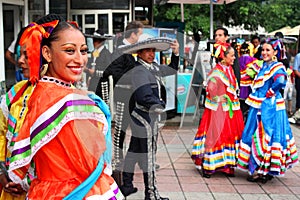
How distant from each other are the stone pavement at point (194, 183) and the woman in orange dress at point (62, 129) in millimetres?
2608

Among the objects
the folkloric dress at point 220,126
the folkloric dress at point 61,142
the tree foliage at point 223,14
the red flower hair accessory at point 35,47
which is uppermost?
the tree foliage at point 223,14

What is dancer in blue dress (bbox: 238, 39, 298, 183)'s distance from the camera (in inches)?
205

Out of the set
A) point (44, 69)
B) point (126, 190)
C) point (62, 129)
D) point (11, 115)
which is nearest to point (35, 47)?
point (44, 69)

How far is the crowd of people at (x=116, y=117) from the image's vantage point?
6.55ft

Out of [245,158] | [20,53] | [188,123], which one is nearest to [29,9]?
[188,123]

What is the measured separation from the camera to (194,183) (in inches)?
211

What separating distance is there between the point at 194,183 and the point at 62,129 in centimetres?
361

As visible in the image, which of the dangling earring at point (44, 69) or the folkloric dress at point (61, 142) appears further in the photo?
the dangling earring at point (44, 69)

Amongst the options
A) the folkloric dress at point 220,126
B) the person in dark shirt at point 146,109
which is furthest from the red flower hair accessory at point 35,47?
the folkloric dress at point 220,126

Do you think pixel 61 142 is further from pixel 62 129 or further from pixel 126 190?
pixel 126 190

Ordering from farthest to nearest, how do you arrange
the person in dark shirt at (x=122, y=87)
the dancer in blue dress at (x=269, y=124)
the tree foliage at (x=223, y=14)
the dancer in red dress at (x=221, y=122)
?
the tree foliage at (x=223, y=14)
the dancer in red dress at (x=221, y=122)
the dancer in blue dress at (x=269, y=124)
the person in dark shirt at (x=122, y=87)

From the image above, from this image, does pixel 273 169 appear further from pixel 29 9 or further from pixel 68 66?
pixel 29 9

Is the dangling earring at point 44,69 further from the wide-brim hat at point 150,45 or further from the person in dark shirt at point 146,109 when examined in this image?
the wide-brim hat at point 150,45

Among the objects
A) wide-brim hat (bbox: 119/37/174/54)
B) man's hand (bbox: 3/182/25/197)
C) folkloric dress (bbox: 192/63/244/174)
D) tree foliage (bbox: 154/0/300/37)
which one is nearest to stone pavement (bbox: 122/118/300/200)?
folkloric dress (bbox: 192/63/244/174)
